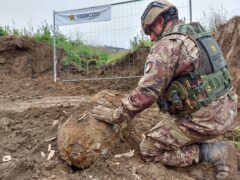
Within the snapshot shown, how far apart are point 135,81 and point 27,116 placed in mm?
3634

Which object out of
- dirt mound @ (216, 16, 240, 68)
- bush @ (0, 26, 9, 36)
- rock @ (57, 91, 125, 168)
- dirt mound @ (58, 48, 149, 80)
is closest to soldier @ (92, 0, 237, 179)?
rock @ (57, 91, 125, 168)

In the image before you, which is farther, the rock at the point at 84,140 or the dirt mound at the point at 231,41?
the dirt mound at the point at 231,41

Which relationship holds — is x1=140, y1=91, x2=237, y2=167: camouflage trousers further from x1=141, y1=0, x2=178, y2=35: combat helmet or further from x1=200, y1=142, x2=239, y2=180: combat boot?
x1=141, y1=0, x2=178, y2=35: combat helmet

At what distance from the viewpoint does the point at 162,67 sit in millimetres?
3867

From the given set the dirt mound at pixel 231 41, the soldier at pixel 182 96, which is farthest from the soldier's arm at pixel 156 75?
the dirt mound at pixel 231 41

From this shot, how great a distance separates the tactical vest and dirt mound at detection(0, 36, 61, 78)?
25.5ft

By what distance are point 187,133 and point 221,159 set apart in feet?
1.50

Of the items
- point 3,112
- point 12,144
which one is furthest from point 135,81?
point 12,144

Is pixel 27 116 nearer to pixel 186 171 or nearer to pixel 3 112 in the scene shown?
pixel 3 112

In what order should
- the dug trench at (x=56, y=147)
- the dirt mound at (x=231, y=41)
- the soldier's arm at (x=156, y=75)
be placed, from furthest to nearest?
1. the dirt mound at (x=231, y=41)
2. the dug trench at (x=56, y=147)
3. the soldier's arm at (x=156, y=75)

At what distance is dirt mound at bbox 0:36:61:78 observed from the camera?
11430 millimetres

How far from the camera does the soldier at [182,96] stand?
3918 mm

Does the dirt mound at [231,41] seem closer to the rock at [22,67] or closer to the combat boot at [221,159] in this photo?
the combat boot at [221,159]

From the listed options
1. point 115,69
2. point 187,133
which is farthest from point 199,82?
point 115,69
